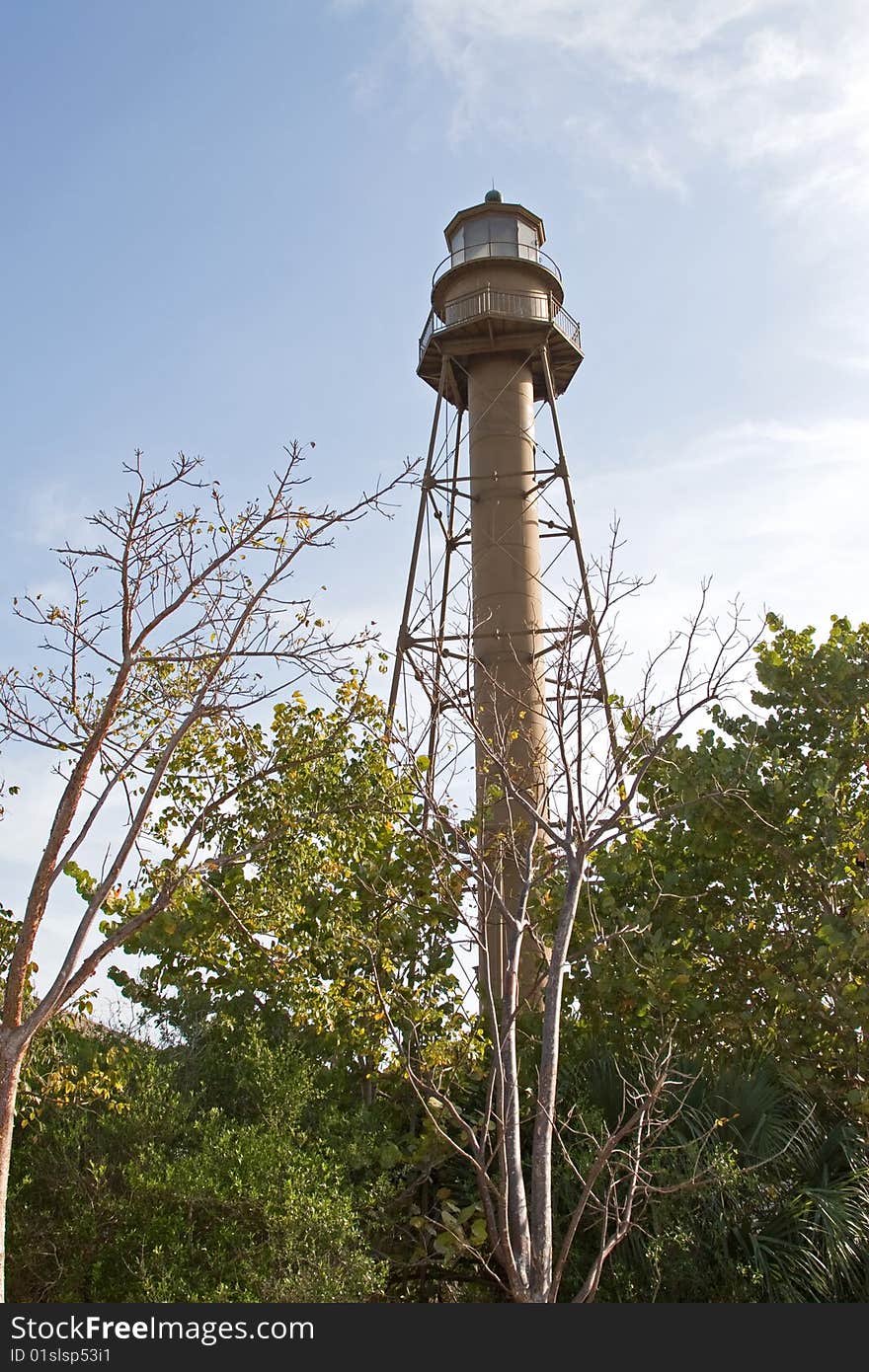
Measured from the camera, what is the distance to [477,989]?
11023 mm

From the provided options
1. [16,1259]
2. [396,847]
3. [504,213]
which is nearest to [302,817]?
[396,847]

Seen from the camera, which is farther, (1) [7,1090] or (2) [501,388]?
(2) [501,388]

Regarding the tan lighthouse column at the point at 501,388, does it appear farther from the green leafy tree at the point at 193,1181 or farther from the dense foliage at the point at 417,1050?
the green leafy tree at the point at 193,1181

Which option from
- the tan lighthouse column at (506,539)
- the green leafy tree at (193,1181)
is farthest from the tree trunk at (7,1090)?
the tan lighthouse column at (506,539)

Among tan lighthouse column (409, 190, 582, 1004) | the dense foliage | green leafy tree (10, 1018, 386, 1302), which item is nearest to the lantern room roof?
tan lighthouse column (409, 190, 582, 1004)

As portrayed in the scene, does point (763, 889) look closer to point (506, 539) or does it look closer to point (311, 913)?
point (311, 913)

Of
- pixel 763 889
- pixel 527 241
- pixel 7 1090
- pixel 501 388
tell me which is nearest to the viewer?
pixel 7 1090

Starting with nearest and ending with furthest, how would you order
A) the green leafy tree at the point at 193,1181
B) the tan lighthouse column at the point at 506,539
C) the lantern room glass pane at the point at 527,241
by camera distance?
the green leafy tree at the point at 193,1181
the tan lighthouse column at the point at 506,539
the lantern room glass pane at the point at 527,241

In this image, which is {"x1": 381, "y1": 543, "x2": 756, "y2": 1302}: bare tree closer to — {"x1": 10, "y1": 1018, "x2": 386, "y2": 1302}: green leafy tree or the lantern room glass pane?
{"x1": 10, "y1": 1018, "x2": 386, "y2": 1302}: green leafy tree

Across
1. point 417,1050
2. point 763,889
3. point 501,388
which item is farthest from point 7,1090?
point 501,388

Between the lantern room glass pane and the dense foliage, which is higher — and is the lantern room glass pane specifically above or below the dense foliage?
above

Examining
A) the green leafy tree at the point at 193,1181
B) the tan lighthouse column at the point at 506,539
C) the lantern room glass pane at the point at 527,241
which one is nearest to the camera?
the green leafy tree at the point at 193,1181

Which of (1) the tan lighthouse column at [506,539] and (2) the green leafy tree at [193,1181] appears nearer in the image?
(2) the green leafy tree at [193,1181]

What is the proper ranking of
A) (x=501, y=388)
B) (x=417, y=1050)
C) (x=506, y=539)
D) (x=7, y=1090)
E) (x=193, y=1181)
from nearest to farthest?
(x=7, y=1090)
(x=193, y=1181)
(x=417, y=1050)
(x=506, y=539)
(x=501, y=388)
